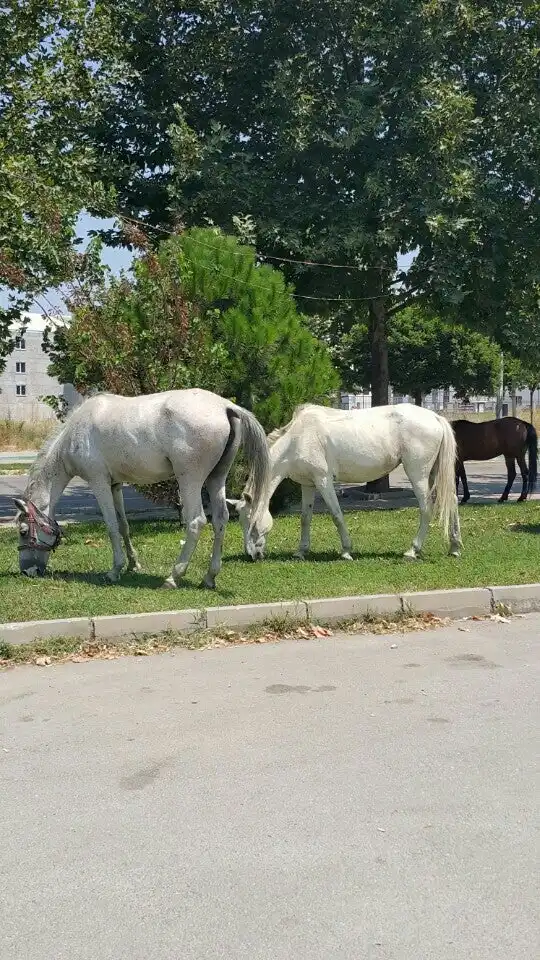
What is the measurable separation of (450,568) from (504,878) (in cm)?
666

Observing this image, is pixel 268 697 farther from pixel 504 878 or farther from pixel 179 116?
pixel 179 116

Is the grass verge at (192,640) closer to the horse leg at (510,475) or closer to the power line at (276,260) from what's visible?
the power line at (276,260)

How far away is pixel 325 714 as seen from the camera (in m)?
5.78

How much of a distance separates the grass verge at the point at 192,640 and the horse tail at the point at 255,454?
2003 millimetres

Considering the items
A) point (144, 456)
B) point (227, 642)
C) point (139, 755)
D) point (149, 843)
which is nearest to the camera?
point (149, 843)

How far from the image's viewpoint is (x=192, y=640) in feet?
25.2

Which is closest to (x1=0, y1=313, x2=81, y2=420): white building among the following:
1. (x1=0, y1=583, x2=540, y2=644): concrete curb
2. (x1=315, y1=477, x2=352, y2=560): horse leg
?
(x1=315, y1=477, x2=352, y2=560): horse leg

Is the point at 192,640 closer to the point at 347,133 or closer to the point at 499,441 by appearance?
the point at 347,133

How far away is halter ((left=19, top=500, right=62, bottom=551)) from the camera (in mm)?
9375

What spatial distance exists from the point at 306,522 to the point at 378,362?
10.0 meters

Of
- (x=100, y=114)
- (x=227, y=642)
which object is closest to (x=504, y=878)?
(x=227, y=642)

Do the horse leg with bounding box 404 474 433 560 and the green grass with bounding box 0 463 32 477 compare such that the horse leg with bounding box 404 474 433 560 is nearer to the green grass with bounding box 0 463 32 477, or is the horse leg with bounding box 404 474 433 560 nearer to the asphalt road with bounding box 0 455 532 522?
the asphalt road with bounding box 0 455 532 522

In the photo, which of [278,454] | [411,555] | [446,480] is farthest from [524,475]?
[278,454]

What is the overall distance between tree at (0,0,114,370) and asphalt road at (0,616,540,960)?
10.2 meters
